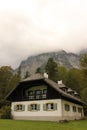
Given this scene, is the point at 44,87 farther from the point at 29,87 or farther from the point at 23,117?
the point at 23,117

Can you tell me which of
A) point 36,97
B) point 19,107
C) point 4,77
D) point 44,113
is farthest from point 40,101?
point 4,77

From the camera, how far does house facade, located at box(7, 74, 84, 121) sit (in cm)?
4053

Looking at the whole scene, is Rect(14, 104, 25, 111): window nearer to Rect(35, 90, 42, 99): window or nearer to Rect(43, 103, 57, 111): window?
Rect(35, 90, 42, 99): window

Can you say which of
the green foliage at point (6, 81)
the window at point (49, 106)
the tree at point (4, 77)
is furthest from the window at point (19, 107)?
the tree at point (4, 77)

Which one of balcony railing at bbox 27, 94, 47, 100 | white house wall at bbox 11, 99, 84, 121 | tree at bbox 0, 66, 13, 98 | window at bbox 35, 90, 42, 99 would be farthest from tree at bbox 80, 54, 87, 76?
tree at bbox 0, 66, 13, 98

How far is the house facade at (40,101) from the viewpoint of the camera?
4053cm

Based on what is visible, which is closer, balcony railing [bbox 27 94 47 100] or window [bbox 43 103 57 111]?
window [bbox 43 103 57 111]

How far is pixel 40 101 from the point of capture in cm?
4247

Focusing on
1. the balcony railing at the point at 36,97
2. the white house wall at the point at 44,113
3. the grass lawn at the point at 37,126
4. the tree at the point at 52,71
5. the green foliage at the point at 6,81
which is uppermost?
the tree at the point at 52,71

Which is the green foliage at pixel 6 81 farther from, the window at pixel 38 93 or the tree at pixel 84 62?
the window at pixel 38 93

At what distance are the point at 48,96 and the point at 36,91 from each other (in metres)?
3.12

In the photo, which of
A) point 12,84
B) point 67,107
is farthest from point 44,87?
point 12,84

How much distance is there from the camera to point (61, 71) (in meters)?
90.6

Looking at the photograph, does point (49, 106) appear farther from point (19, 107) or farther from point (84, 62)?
point (84, 62)
